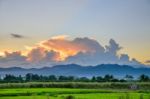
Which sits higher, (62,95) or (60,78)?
(60,78)

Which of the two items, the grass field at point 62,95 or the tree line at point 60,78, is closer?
the grass field at point 62,95

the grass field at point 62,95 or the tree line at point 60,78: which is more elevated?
the tree line at point 60,78

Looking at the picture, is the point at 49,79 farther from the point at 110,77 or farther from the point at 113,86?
the point at 113,86

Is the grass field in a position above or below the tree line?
below

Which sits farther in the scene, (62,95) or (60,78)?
(60,78)

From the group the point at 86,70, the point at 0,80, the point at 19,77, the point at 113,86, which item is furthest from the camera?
the point at 86,70

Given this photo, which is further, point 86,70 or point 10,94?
point 86,70

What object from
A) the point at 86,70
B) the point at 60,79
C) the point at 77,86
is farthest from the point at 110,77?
the point at 86,70

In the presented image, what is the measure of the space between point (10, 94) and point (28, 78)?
25.6m

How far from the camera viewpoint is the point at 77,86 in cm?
3506

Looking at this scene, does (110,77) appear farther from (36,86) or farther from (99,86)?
(36,86)

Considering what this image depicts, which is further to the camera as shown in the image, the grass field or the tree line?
the tree line

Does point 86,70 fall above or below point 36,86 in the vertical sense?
above

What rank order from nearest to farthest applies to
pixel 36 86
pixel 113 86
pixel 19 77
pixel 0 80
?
pixel 36 86
pixel 113 86
pixel 0 80
pixel 19 77
